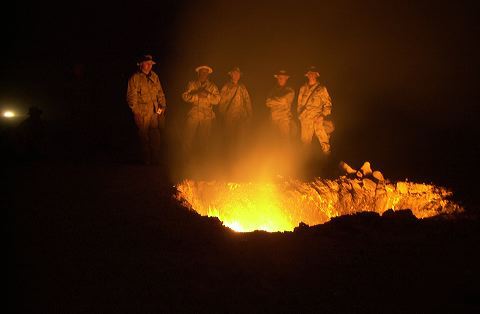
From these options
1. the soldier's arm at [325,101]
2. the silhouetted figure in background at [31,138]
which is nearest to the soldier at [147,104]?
the silhouetted figure in background at [31,138]

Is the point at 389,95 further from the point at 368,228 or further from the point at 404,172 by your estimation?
the point at 368,228

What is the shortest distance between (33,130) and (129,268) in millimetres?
6469

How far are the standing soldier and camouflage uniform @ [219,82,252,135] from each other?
1.63 ft

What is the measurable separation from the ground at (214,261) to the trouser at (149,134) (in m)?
2.40

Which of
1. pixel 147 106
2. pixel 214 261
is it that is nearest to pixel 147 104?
pixel 147 106

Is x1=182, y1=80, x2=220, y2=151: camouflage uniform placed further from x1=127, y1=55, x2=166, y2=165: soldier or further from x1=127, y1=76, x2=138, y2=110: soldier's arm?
x1=127, y1=76, x2=138, y2=110: soldier's arm

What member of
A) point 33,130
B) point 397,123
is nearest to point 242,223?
point 33,130

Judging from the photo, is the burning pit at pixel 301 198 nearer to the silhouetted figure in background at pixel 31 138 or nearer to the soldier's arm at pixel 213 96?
the soldier's arm at pixel 213 96

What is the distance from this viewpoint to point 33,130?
10297mm

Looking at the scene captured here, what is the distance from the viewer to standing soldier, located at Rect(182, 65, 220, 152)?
1012 centimetres

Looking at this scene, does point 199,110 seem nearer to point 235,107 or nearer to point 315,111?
point 235,107

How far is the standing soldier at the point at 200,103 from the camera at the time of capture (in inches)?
398

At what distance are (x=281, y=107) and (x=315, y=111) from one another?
809 millimetres

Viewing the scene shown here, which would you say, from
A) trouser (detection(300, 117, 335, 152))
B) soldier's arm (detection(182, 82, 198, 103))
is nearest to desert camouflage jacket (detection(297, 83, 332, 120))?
trouser (detection(300, 117, 335, 152))
